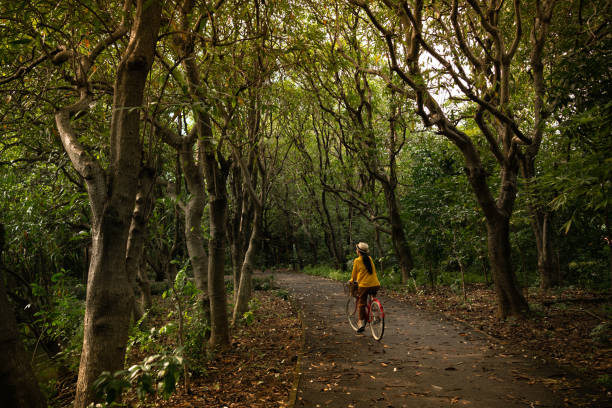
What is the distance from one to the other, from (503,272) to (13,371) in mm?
8885

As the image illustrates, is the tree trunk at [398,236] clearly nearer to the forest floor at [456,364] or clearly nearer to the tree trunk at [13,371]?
the forest floor at [456,364]

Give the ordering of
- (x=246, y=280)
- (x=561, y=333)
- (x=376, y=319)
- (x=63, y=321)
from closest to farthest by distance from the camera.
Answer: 1. (x=63, y=321)
2. (x=561, y=333)
3. (x=376, y=319)
4. (x=246, y=280)

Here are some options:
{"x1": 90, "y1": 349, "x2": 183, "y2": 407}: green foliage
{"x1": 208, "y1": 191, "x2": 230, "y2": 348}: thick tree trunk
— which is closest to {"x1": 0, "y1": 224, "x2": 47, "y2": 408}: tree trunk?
{"x1": 90, "y1": 349, "x2": 183, "y2": 407}: green foliage

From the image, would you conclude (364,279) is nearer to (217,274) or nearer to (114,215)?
(217,274)

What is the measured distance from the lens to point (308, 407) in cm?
451

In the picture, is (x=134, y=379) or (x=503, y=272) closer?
(x=134, y=379)

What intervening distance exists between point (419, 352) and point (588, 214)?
246 inches

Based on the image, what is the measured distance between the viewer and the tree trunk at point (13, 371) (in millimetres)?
2201

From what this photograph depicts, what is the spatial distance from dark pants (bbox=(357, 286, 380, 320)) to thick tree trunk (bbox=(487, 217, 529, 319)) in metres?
3.02

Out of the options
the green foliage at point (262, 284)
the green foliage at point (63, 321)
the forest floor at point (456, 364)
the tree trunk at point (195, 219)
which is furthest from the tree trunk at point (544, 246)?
the green foliage at point (63, 321)

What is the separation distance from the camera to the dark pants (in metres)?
7.78

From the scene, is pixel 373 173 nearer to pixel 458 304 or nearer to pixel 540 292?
pixel 458 304

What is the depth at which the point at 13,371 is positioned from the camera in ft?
7.36

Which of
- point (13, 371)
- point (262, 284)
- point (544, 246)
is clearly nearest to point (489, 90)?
point (544, 246)
